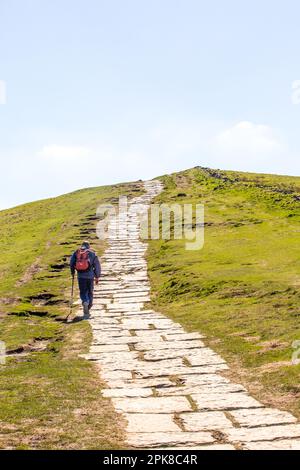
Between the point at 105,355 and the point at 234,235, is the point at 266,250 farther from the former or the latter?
the point at 105,355

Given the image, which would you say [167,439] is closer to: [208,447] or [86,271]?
[208,447]

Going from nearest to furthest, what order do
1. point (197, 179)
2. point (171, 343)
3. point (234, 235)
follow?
point (171, 343) < point (234, 235) < point (197, 179)

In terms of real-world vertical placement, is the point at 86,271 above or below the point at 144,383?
above

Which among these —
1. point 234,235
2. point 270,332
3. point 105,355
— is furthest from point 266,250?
point 105,355

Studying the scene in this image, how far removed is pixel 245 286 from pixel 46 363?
426 inches

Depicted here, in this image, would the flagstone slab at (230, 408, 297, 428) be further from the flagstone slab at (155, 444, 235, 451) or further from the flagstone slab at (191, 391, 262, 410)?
the flagstone slab at (155, 444, 235, 451)

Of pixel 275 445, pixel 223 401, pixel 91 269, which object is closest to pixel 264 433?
pixel 275 445

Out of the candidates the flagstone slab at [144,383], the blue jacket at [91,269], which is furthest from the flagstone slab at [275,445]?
the blue jacket at [91,269]

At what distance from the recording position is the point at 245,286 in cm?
2495

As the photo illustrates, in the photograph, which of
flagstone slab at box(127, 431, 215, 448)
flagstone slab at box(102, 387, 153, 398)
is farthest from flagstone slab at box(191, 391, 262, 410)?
flagstone slab at box(127, 431, 215, 448)

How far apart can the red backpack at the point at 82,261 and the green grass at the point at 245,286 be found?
3208mm

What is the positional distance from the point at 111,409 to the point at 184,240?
1135 inches

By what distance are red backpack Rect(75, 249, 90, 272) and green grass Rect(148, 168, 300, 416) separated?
10.5 ft
